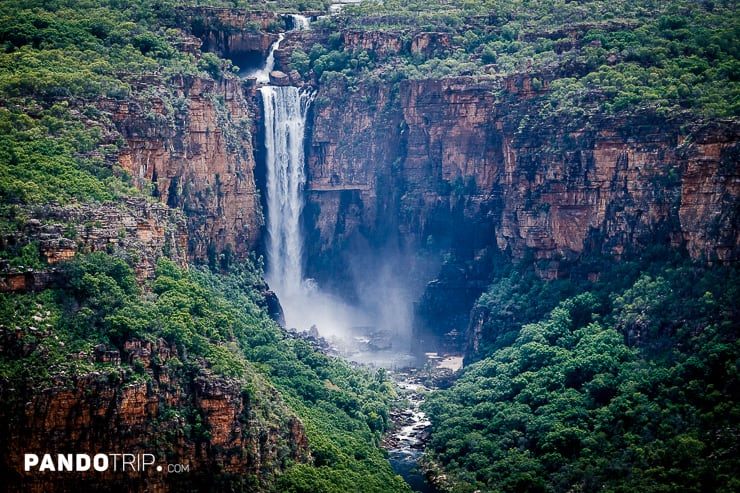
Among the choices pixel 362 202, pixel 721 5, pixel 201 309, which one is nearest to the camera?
pixel 201 309

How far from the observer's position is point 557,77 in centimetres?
10675

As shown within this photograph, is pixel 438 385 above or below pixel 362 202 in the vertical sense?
below

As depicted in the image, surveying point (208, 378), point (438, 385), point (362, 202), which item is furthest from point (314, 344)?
point (208, 378)

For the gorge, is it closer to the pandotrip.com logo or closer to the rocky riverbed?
the pandotrip.com logo

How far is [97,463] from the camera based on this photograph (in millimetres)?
72938

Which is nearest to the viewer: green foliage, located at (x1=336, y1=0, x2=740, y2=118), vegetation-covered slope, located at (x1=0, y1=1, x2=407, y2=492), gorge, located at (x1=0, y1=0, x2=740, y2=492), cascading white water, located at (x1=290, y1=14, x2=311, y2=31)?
vegetation-covered slope, located at (x1=0, y1=1, x2=407, y2=492)

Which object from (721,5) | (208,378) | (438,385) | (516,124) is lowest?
(438,385)

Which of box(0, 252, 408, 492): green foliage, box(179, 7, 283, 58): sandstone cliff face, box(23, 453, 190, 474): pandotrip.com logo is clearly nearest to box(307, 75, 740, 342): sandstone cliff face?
box(179, 7, 283, 58): sandstone cliff face

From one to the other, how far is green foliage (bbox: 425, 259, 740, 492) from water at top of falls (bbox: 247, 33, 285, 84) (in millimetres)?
30477

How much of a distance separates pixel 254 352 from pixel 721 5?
4204 cm

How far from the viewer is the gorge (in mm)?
76750

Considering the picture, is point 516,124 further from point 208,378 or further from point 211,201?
point 208,378

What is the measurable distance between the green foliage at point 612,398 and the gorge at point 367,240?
191mm

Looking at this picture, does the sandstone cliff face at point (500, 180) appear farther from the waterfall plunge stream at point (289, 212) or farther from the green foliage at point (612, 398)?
the green foliage at point (612, 398)
